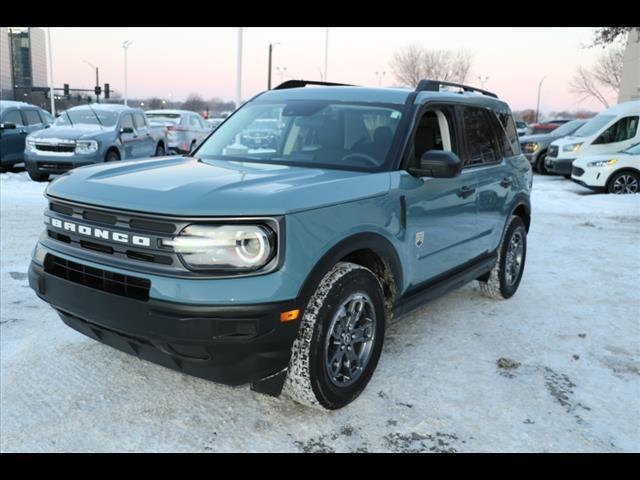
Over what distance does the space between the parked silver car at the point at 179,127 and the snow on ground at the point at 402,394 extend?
1245 centimetres

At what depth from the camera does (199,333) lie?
105 inches

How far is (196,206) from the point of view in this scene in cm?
273

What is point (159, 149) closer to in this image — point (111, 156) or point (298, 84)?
point (111, 156)

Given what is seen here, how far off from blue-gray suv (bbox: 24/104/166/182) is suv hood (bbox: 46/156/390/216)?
9320 mm

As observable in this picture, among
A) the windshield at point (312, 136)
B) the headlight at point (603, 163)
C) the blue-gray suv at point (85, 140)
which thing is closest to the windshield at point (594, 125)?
the headlight at point (603, 163)

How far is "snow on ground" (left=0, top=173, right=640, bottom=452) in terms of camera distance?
9.98 ft

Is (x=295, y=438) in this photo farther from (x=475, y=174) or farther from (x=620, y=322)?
(x=620, y=322)

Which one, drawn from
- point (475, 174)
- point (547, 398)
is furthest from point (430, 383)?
point (475, 174)

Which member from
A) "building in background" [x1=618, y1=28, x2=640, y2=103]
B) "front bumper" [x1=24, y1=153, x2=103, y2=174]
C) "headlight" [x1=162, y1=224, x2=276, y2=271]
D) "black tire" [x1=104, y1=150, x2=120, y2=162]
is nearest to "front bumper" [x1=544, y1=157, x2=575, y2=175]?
"black tire" [x1=104, y1=150, x2=120, y2=162]

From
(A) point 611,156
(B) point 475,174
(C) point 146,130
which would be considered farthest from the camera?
(C) point 146,130

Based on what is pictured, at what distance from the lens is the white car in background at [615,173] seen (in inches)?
528

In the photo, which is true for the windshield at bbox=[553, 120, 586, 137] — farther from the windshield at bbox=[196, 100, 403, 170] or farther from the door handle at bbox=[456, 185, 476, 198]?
the windshield at bbox=[196, 100, 403, 170]

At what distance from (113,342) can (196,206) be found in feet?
3.03

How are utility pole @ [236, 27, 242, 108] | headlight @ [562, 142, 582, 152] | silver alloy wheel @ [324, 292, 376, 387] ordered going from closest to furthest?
silver alloy wheel @ [324, 292, 376, 387]
headlight @ [562, 142, 582, 152]
utility pole @ [236, 27, 242, 108]
